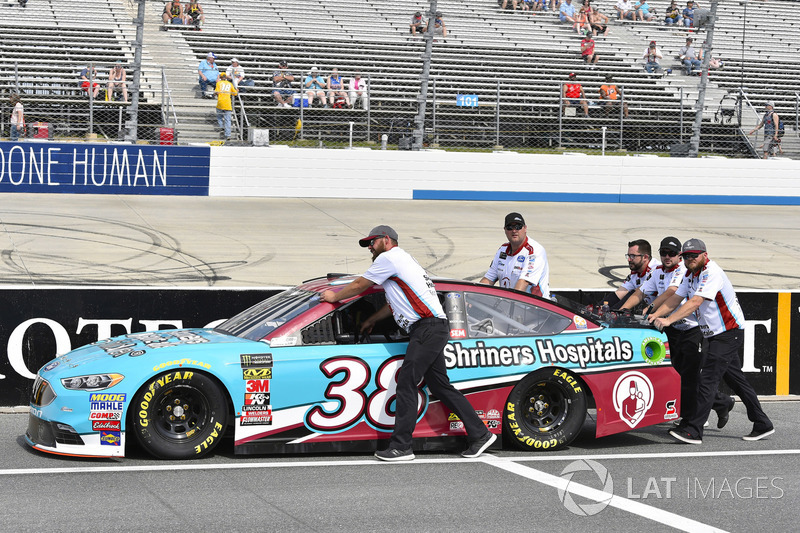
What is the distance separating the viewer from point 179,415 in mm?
6590

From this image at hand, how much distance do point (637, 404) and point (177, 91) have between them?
1835 cm

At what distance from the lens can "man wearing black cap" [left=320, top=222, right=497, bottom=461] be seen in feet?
22.3

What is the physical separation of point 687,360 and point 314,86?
1678 centimetres

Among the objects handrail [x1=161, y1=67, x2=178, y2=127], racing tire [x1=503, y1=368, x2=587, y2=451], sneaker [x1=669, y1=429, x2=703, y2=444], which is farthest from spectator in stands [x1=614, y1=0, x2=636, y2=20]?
racing tire [x1=503, y1=368, x2=587, y2=451]

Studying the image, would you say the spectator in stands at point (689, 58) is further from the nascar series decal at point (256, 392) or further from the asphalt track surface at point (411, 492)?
the nascar series decal at point (256, 392)

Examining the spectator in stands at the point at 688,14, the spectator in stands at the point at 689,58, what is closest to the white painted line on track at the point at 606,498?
the spectator in stands at the point at 689,58

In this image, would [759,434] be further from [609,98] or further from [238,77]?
[609,98]

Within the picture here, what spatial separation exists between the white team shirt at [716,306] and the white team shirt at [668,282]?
113mm

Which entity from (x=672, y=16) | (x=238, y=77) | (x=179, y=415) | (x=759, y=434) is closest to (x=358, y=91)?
(x=238, y=77)

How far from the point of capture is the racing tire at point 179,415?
6477 millimetres

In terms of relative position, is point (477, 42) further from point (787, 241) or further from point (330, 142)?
point (787, 241)

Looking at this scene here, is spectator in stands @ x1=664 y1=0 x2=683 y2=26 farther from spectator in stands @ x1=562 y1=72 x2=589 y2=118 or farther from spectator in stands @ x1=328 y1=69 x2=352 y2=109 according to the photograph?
spectator in stands @ x1=328 y1=69 x2=352 y2=109

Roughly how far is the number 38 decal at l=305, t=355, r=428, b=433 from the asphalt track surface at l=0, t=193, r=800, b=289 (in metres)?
6.62

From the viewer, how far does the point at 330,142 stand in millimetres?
22375
